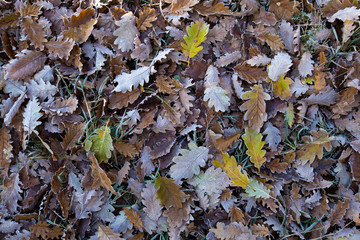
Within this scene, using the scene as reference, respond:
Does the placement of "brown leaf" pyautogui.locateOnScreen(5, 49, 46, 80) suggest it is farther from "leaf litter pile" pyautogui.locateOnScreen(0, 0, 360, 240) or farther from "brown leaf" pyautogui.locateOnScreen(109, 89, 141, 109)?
"brown leaf" pyautogui.locateOnScreen(109, 89, 141, 109)

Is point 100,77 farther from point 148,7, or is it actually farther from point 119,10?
point 148,7

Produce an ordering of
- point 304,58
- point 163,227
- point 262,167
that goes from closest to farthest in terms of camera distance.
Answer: point 163,227 < point 262,167 < point 304,58

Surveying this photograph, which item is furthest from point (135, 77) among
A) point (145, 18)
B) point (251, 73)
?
point (251, 73)

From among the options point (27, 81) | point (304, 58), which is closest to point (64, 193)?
point (27, 81)

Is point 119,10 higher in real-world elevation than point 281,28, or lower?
higher

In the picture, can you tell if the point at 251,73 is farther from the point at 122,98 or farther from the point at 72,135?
the point at 72,135

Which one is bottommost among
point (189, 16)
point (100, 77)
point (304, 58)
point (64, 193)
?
point (64, 193)
